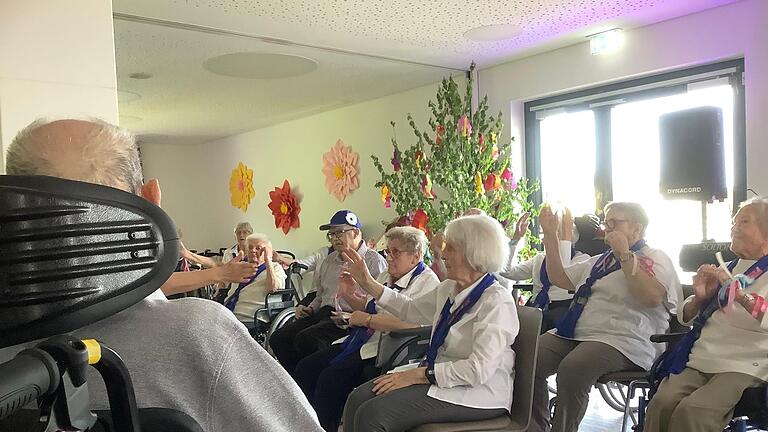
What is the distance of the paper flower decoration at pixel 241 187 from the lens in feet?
27.8

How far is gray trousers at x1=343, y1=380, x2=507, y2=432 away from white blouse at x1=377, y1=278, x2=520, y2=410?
0.03m

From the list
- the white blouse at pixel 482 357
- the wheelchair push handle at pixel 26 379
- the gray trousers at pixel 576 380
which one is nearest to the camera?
the wheelchair push handle at pixel 26 379

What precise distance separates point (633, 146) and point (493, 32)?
1454 mm

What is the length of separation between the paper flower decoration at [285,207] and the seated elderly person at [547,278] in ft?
13.3

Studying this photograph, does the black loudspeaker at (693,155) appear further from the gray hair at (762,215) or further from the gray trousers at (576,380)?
the gray trousers at (576,380)

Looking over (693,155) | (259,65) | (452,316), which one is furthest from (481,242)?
(259,65)

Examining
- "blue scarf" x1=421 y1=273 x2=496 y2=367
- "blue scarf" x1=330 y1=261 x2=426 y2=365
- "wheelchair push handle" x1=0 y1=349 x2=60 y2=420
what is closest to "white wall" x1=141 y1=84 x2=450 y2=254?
"blue scarf" x1=330 y1=261 x2=426 y2=365

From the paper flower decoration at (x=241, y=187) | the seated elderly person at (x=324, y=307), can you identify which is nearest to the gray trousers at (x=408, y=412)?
the seated elderly person at (x=324, y=307)

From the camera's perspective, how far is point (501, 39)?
4438 millimetres

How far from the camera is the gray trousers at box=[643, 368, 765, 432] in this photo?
2.34m

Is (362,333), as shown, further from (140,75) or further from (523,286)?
(140,75)

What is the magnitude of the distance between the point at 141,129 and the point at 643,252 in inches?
266

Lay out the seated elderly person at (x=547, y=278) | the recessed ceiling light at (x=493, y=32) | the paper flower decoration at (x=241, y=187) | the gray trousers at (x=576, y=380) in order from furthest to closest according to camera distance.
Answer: the paper flower decoration at (x=241, y=187) < the recessed ceiling light at (x=493, y=32) < the seated elderly person at (x=547, y=278) < the gray trousers at (x=576, y=380)

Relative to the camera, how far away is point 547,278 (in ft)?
11.7
